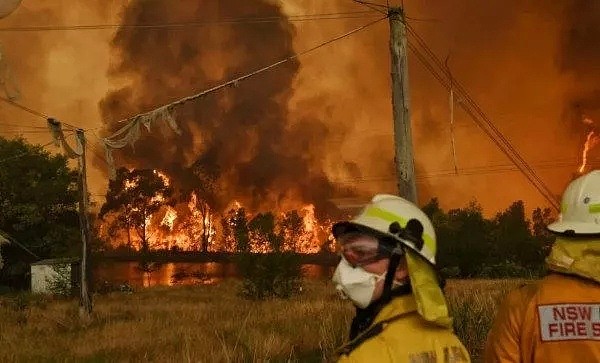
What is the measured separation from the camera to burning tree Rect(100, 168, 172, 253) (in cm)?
7931

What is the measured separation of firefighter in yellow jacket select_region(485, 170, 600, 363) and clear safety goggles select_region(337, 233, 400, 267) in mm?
768

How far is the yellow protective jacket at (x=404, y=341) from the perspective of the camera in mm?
1825

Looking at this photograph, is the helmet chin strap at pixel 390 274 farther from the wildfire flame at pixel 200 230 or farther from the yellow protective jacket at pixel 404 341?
the wildfire flame at pixel 200 230

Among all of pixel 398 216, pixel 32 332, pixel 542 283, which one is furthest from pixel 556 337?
pixel 32 332

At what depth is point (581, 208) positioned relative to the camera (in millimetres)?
2709

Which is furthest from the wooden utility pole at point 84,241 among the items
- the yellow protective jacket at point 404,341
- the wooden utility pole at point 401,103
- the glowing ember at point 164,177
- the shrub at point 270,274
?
the glowing ember at point 164,177

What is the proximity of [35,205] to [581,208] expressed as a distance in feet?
132

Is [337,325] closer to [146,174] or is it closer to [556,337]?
[556,337]

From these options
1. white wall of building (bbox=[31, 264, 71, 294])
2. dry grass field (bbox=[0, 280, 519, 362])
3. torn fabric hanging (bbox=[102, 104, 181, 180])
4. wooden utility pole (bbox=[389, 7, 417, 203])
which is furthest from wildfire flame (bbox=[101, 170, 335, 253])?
wooden utility pole (bbox=[389, 7, 417, 203])

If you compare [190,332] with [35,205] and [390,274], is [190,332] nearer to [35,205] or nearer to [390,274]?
[390,274]

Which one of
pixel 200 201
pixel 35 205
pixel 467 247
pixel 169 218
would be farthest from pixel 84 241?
pixel 200 201

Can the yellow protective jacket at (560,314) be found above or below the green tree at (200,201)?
below

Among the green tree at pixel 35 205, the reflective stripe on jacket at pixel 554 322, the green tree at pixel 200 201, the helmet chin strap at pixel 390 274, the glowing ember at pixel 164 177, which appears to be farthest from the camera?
the green tree at pixel 200 201

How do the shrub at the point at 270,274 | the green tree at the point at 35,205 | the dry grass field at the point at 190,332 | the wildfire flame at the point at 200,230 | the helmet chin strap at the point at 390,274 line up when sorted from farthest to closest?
the wildfire flame at the point at 200,230 → the green tree at the point at 35,205 → the shrub at the point at 270,274 → the dry grass field at the point at 190,332 → the helmet chin strap at the point at 390,274
